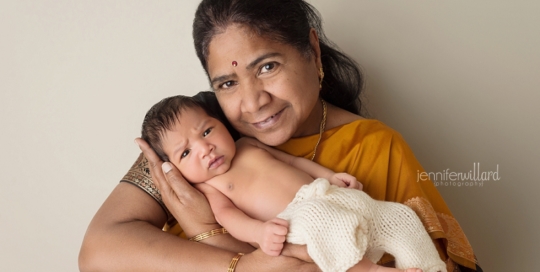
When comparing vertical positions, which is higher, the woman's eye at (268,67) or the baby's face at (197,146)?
the woman's eye at (268,67)

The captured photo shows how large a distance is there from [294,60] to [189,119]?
43 centimetres

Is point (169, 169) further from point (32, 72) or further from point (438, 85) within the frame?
point (438, 85)

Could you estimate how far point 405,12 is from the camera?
98.7 inches

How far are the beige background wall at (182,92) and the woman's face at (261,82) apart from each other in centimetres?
74

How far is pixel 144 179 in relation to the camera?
1937 mm

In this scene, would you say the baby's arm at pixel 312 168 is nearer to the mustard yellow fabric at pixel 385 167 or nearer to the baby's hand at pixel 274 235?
the mustard yellow fabric at pixel 385 167

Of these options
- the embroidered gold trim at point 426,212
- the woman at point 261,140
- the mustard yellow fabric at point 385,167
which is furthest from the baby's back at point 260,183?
the embroidered gold trim at point 426,212

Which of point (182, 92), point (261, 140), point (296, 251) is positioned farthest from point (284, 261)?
point (182, 92)

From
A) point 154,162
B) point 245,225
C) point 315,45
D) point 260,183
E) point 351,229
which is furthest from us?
point 315,45

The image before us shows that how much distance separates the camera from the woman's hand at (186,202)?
1.79 metres

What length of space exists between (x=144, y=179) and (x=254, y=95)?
525 mm

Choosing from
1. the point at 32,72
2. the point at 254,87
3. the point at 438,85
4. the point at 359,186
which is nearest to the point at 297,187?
the point at 359,186

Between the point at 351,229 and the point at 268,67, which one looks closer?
the point at 351,229

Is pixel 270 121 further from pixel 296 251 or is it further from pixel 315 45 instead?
pixel 296 251
